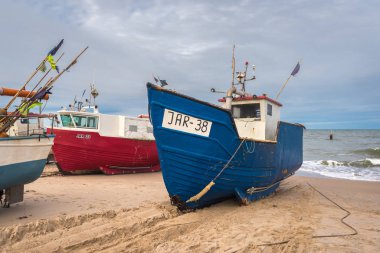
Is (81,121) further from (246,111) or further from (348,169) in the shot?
(348,169)

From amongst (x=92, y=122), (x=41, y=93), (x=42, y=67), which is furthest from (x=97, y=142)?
(x=41, y=93)

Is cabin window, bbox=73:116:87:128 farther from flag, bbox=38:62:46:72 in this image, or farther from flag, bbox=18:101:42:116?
flag, bbox=18:101:42:116

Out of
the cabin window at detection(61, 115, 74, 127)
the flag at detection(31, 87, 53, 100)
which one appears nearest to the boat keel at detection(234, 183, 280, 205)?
the flag at detection(31, 87, 53, 100)

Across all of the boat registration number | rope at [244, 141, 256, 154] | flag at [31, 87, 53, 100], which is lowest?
rope at [244, 141, 256, 154]

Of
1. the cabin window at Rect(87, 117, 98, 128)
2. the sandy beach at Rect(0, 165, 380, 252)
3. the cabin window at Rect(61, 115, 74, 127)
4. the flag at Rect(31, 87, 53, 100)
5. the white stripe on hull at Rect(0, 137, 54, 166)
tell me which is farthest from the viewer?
the cabin window at Rect(87, 117, 98, 128)

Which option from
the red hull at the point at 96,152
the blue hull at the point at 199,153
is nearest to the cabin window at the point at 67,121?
the red hull at the point at 96,152

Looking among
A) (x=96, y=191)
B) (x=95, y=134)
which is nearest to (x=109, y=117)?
(x=95, y=134)

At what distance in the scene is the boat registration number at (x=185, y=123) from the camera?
6.87 metres

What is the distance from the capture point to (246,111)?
10.1 m

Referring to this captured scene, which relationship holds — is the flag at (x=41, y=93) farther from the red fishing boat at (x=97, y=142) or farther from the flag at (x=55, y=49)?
the red fishing boat at (x=97, y=142)

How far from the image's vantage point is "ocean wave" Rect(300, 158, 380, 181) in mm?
17156

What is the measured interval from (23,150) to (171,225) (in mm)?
3323

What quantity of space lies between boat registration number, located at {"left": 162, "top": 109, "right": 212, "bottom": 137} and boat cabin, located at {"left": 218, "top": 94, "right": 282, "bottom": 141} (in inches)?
114

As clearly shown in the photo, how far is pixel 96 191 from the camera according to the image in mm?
9703
